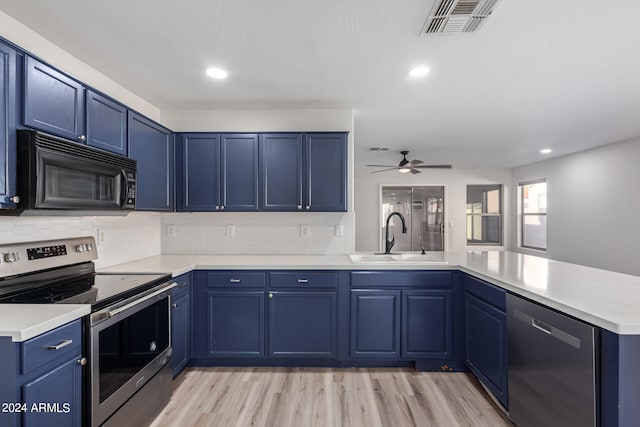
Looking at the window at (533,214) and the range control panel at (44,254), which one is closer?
the range control panel at (44,254)

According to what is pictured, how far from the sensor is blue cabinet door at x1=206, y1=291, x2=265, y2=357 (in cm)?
249

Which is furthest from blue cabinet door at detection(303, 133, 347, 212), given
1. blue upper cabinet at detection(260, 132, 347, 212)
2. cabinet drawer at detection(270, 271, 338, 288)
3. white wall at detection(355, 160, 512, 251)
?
white wall at detection(355, 160, 512, 251)

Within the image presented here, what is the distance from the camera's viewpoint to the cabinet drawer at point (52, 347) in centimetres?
111

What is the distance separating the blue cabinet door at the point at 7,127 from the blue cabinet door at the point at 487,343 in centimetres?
277

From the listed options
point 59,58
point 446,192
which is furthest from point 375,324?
point 446,192

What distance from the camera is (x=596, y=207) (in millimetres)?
4738

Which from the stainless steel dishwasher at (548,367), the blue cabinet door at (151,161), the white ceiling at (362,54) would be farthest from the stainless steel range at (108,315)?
the stainless steel dishwasher at (548,367)

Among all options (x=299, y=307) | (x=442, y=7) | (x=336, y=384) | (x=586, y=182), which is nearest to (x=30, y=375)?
(x=299, y=307)

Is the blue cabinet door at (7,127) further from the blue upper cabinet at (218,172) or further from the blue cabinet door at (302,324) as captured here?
the blue cabinet door at (302,324)

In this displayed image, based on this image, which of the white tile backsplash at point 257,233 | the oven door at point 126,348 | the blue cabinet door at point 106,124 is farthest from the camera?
the white tile backsplash at point 257,233

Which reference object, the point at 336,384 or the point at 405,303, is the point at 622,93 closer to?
the point at 405,303

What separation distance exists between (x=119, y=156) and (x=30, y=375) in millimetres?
1358

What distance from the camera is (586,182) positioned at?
4.93m

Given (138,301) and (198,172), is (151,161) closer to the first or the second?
(198,172)
